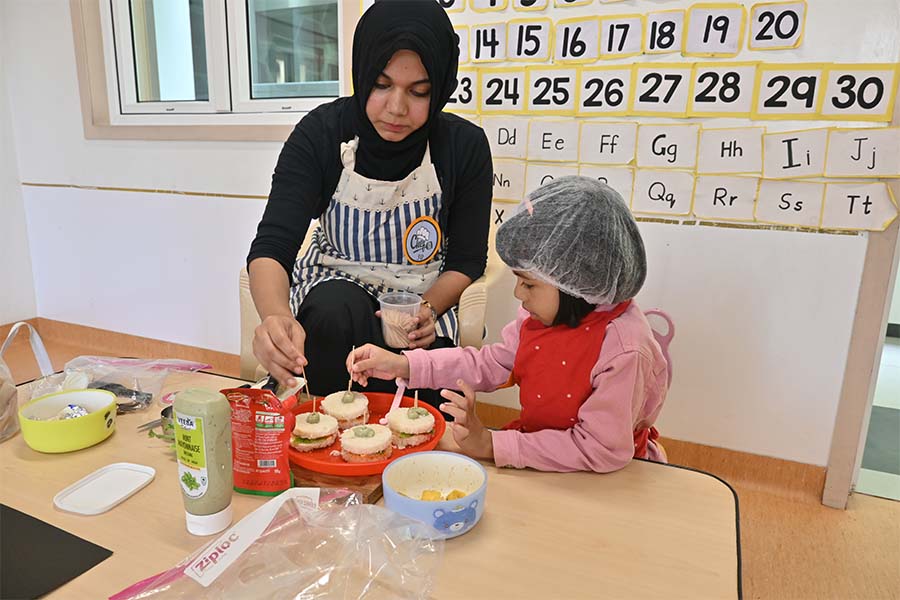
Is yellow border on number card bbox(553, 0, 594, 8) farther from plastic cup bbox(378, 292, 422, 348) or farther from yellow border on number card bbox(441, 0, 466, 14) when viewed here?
plastic cup bbox(378, 292, 422, 348)

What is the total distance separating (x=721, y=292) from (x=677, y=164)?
1.41ft

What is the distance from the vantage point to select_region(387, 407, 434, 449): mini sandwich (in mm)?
1038

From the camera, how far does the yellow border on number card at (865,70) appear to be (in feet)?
5.35

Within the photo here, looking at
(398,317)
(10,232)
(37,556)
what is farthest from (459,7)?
(10,232)

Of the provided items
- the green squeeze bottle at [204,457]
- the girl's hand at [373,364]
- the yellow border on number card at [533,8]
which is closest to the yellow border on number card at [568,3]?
the yellow border on number card at [533,8]

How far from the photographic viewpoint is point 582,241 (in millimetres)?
976

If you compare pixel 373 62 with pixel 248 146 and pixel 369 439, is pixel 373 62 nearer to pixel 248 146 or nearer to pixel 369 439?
pixel 369 439

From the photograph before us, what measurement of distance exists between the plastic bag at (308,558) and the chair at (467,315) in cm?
75

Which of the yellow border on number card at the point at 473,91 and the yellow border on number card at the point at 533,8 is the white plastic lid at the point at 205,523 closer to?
the yellow border on number card at the point at 473,91

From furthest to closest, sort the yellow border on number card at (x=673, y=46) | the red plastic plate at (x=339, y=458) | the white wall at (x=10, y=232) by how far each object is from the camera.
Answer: the white wall at (x=10, y=232)
the yellow border on number card at (x=673, y=46)
the red plastic plate at (x=339, y=458)

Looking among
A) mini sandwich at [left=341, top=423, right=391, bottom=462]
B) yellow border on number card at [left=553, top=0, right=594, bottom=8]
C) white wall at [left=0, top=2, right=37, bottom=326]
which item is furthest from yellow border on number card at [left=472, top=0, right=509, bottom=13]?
white wall at [left=0, top=2, right=37, bottom=326]

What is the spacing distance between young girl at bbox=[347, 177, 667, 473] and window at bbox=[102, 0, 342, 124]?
1616mm

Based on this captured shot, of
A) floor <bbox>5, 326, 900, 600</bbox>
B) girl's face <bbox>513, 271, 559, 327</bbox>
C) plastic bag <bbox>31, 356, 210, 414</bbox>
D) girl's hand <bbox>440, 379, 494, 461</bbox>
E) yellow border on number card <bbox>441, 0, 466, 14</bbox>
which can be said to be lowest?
floor <bbox>5, 326, 900, 600</bbox>

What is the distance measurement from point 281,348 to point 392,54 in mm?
677
